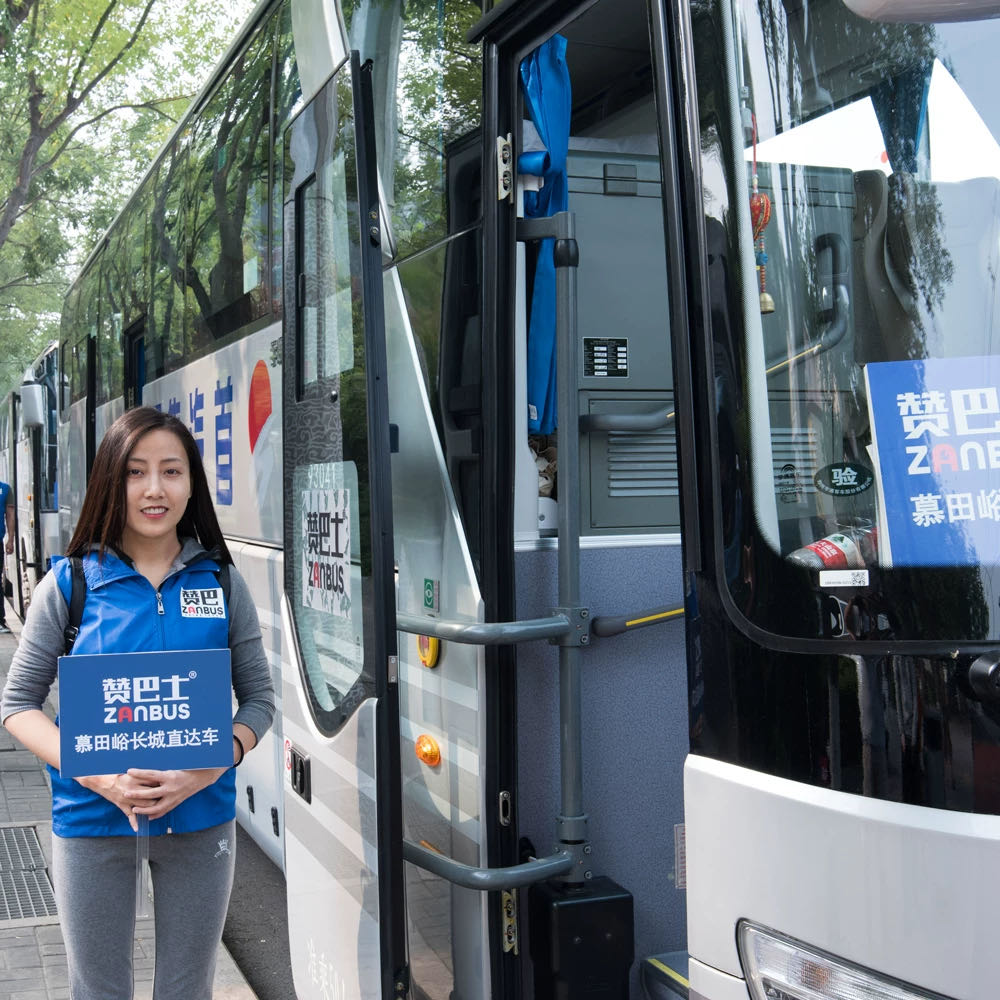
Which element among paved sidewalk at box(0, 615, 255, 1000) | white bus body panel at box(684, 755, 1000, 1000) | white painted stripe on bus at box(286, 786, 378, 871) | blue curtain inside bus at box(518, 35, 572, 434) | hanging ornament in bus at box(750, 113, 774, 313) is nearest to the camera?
white bus body panel at box(684, 755, 1000, 1000)

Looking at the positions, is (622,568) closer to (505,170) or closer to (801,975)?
(505,170)

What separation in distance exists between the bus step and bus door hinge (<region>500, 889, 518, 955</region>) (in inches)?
14.7

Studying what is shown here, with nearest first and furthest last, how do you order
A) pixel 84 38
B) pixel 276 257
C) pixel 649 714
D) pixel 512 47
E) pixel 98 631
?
1. pixel 98 631
2. pixel 512 47
3. pixel 649 714
4. pixel 276 257
5. pixel 84 38

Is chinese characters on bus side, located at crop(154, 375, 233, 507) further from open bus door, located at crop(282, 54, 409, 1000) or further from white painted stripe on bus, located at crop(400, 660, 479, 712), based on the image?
white painted stripe on bus, located at crop(400, 660, 479, 712)

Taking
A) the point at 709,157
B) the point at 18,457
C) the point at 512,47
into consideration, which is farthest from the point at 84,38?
the point at 709,157

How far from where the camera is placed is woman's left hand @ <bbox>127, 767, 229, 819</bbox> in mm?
2525

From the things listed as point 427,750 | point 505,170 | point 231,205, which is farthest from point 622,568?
point 231,205

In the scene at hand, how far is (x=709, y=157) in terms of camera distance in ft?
6.94

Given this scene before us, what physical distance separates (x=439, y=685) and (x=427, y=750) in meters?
0.19

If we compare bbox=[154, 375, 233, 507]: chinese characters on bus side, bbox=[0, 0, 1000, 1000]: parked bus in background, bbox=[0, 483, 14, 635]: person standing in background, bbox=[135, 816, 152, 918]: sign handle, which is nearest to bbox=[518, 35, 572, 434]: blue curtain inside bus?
bbox=[0, 0, 1000, 1000]: parked bus in background

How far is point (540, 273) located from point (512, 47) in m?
0.53

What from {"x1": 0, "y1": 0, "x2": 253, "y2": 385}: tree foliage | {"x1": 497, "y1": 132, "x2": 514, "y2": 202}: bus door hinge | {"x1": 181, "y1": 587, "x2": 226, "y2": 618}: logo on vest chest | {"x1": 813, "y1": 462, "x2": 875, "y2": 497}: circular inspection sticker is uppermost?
{"x1": 0, "y1": 0, "x2": 253, "y2": 385}: tree foliage

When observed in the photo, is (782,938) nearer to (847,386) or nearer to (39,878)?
(847,386)

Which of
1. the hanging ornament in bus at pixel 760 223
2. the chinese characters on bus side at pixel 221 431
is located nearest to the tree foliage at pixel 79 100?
the chinese characters on bus side at pixel 221 431
